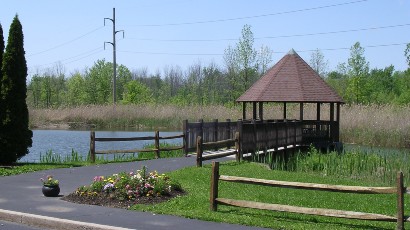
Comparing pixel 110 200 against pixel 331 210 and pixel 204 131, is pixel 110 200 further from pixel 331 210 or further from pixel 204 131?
pixel 204 131

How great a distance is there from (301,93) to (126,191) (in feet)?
57.7

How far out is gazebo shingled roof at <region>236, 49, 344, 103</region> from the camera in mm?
28344

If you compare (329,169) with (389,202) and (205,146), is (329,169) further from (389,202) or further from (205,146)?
(389,202)

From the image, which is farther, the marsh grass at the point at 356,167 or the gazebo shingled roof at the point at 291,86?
the gazebo shingled roof at the point at 291,86

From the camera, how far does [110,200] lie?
1205 cm

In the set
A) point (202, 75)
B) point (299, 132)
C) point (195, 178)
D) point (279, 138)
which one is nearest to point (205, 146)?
point (195, 178)

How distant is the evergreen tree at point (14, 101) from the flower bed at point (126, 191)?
733cm

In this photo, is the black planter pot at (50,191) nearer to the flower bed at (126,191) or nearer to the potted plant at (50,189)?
the potted plant at (50,189)

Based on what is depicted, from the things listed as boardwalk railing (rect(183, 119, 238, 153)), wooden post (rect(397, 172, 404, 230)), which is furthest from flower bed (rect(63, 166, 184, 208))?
boardwalk railing (rect(183, 119, 238, 153))

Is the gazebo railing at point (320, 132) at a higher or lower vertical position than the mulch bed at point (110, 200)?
higher

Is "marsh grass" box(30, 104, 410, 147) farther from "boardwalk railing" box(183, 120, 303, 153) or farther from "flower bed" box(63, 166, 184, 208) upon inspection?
"flower bed" box(63, 166, 184, 208)

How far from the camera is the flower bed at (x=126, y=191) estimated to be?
12.0m

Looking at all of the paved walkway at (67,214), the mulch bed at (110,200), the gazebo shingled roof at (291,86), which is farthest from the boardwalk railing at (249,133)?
the mulch bed at (110,200)

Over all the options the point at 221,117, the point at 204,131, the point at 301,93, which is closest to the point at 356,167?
the point at 204,131
